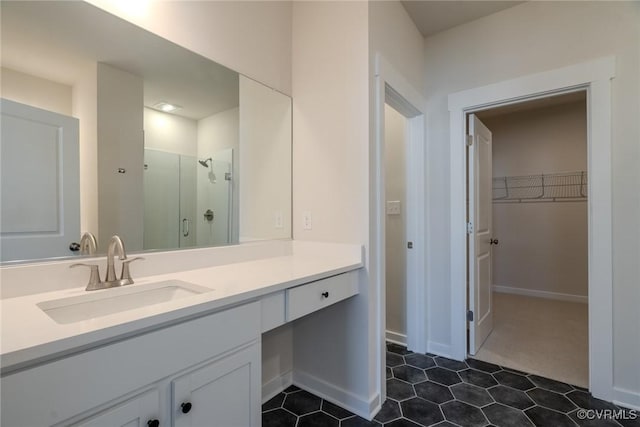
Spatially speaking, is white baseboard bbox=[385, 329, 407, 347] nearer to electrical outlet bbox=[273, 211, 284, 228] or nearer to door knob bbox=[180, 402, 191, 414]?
electrical outlet bbox=[273, 211, 284, 228]

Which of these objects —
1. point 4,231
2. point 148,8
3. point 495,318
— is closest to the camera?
point 4,231

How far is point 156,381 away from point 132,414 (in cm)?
9

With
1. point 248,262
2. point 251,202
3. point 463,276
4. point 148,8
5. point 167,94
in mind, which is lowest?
point 463,276

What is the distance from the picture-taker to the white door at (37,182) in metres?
1.00

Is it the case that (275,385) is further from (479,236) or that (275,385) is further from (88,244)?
(479,236)

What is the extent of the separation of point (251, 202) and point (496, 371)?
2075 millimetres

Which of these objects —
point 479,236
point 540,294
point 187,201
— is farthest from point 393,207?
point 540,294

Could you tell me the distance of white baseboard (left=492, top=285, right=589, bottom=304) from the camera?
150 inches

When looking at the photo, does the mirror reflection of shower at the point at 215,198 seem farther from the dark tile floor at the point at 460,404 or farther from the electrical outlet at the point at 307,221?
the dark tile floor at the point at 460,404

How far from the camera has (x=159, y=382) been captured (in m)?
0.85

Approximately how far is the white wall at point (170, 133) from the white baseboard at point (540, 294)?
176 inches

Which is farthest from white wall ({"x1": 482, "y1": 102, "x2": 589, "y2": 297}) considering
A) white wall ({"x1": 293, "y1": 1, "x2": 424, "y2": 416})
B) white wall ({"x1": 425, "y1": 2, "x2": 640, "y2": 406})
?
white wall ({"x1": 293, "y1": 1, "x2": 424, "y2": 416})

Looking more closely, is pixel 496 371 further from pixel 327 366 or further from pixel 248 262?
pixel 248 262

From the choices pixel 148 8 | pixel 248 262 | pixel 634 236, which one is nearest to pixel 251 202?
pixel 248 262
